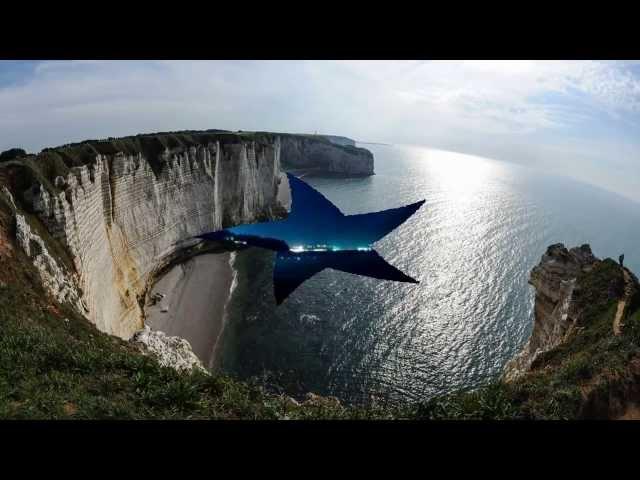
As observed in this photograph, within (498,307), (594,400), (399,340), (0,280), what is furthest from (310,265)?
(498,307)

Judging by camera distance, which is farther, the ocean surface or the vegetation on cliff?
the ocean surface

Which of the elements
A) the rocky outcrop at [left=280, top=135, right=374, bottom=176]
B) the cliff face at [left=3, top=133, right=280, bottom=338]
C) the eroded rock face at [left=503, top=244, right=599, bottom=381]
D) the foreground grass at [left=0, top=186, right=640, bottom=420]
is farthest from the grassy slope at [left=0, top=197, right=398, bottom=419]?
the rocky outcrop at [left=280, top=135, right=374, bottom=176]

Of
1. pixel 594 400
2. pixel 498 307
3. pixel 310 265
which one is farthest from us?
pixel 498 307

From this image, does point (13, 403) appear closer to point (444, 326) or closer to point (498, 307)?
point (444, 326)

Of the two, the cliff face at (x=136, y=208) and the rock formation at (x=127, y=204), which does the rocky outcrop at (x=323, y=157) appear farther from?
the cliff face at (x=136, y=208)

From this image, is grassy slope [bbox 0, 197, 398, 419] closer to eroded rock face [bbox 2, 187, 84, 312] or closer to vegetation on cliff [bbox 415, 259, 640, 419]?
vegetation on cliff [bbox 415, 259, 640, 419]

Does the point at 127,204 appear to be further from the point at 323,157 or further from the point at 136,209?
the point at 323,157

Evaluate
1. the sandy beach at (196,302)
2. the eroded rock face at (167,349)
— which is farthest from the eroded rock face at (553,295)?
the sandy beach at (196,302)
